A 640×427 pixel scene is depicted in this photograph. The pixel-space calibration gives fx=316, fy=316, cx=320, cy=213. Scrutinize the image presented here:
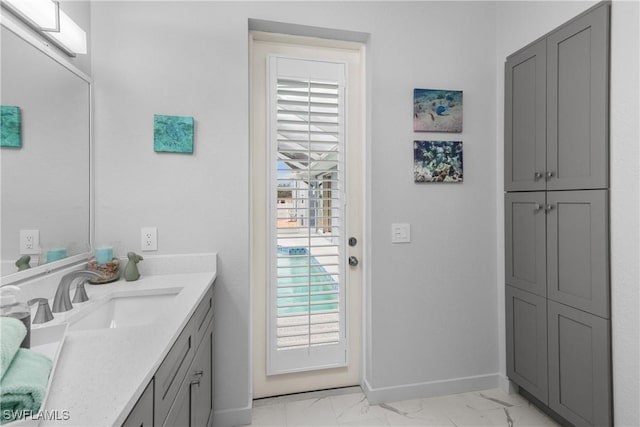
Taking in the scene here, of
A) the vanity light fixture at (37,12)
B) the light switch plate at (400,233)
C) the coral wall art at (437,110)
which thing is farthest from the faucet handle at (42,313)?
the coral wall art at (437,110)

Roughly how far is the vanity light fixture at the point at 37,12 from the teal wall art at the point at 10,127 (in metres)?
0.36

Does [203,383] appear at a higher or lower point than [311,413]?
higher

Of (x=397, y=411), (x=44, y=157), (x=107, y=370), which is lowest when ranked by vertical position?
(x=397, y=411)

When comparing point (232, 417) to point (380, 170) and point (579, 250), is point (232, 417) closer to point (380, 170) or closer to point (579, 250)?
point (380, 170)

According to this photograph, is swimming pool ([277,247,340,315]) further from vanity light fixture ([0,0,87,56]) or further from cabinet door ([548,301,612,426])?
vanity light fixture ([0,0,87,56])

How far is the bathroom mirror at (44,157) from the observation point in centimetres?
114

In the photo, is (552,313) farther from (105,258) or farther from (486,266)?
(105,258)

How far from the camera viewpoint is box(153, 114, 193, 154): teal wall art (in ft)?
5.63

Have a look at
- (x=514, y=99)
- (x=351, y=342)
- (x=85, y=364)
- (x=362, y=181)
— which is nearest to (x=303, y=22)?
(x=362, y=181)

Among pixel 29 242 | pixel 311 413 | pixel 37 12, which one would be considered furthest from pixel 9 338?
pixel 311 413

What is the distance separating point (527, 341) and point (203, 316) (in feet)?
6.22

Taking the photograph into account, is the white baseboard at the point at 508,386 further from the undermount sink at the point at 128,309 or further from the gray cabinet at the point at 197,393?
the undermount sink at the point at 128,309

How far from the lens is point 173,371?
1.01 meters

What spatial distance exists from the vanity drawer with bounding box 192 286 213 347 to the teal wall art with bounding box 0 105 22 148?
91cm
